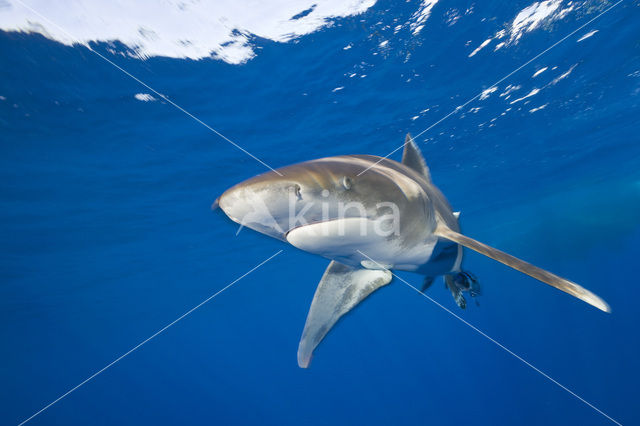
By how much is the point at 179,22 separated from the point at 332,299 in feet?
24.1

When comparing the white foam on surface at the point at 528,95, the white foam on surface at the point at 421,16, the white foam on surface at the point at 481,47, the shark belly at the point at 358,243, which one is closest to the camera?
the shark belly at the point at 358,243

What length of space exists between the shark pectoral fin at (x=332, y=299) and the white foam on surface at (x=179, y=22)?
6.71 m

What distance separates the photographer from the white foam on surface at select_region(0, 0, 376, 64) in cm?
682

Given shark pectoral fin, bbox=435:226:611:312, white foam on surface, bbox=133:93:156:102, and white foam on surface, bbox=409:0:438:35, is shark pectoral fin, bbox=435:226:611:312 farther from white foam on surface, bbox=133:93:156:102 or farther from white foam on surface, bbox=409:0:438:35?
white foam on surface, bbox=133:93:156:102

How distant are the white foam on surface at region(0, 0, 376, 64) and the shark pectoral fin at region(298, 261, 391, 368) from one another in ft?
22.0

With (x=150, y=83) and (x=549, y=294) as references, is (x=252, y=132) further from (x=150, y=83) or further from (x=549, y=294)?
(x=549, y=294)

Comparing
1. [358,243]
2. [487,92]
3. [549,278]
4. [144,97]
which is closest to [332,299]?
[358,243]

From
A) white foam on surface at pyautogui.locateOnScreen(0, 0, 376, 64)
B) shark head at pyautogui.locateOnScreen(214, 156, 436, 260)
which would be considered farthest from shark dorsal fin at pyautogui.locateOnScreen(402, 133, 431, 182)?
white foam on surface at pyautogui.locateOnScreen(0, 0, 376, 64)

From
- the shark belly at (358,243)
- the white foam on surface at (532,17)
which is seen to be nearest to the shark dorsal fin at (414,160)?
the shark belly at (358,243)

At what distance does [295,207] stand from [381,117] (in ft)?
40.7

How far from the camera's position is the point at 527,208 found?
1298 inches

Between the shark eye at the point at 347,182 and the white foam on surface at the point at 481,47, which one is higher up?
the white foam on surface at the point at 481,47

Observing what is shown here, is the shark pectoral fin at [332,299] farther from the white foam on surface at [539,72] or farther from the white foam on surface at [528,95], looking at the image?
the white foam on surface at [528,95]

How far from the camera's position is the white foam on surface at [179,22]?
682 cm
